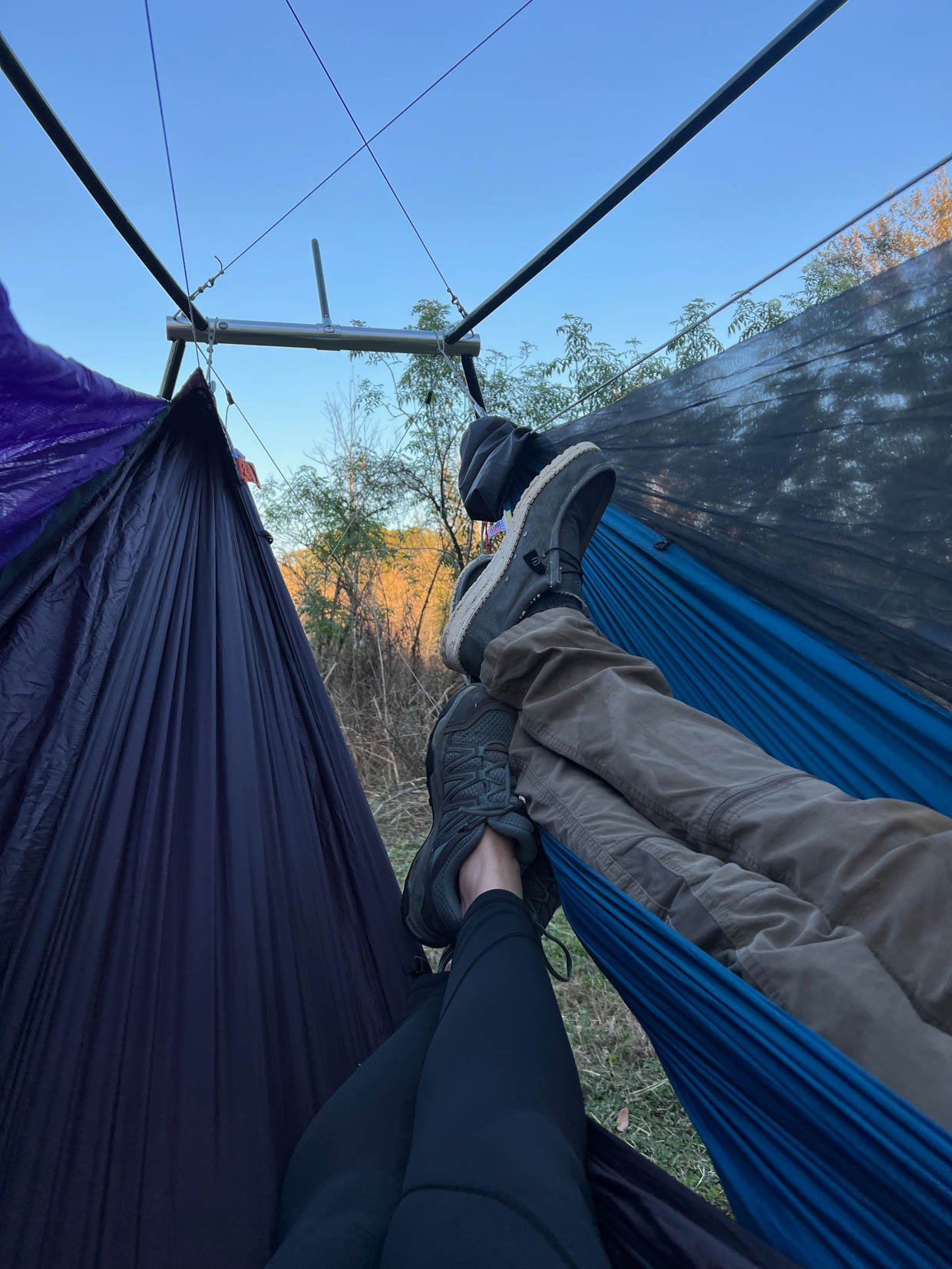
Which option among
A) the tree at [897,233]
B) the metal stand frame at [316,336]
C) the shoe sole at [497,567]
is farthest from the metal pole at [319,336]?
the tree at [897,233]

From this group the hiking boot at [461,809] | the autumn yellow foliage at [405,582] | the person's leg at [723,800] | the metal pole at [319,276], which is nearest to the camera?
the person's leg at [723,800]

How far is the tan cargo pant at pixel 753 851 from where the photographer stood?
0.45 m

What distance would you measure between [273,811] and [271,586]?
1.30 feet

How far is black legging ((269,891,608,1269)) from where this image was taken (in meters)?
0.39

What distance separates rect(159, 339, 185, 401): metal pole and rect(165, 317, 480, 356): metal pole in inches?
0.5

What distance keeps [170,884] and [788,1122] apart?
26.3 inches

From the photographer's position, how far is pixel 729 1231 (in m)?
0.40

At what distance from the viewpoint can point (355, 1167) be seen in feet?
1.67

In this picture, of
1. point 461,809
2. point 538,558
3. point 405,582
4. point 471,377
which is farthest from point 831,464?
point 405,582

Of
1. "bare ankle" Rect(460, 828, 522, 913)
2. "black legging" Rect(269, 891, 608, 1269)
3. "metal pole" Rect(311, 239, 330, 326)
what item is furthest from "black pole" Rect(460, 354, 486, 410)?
"black legging" Rect(269, 891, 608, 1269)

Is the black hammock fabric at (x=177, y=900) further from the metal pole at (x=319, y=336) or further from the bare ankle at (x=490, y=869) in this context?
the metal pole at (x=319, y=336)

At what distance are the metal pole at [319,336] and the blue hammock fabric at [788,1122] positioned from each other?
1.31 metres

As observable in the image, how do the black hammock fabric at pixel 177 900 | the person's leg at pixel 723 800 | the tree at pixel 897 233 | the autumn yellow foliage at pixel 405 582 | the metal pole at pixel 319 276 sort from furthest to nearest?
the autumn yellow foliage at pixel 405 582 < the metal pole at pixel 319 276 < the tree at pixel 897 233 < the black hammock fabric at pixel 177 900 < the person's leg at pixel 723 800

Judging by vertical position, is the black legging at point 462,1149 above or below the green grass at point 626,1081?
above
